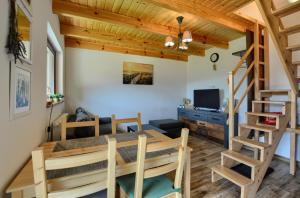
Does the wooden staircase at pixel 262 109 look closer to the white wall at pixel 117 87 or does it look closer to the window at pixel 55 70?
the white wall at pixel 117 87

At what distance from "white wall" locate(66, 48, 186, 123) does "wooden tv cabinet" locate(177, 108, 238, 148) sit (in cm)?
84

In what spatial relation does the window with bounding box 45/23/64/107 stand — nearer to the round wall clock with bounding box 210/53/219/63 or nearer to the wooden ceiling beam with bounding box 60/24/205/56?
the wooden ceiling beam with bounding box 60/24/205/56

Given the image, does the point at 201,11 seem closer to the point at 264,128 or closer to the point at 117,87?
the point at 264,128

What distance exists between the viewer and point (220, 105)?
13.9ft

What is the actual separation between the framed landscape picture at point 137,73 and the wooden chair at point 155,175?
3.60 m

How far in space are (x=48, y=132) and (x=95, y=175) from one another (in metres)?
1.34

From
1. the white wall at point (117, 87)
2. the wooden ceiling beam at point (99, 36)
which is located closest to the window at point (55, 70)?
the wooden ceiling beam at point (99, 36)

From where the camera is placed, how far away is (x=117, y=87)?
4586 millimetres

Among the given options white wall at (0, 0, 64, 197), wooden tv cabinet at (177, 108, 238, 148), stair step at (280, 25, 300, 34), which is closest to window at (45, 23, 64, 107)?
white wall at (0, 0, 64, 197)

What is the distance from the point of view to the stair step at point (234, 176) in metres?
1.80

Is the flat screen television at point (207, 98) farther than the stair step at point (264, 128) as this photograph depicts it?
Yes

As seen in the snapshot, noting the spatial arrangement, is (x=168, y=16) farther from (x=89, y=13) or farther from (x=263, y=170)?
(x=263, y=170)

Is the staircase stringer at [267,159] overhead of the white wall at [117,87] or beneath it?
beneath

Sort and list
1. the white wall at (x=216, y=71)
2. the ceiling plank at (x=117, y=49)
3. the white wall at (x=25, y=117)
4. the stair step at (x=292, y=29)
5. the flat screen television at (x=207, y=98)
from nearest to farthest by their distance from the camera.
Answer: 1. the white wall at (x=25, y=117)
2. the stair step at (x=292, y=29)
3. the white wall at (x=216, y=71)
4. the ceiling plank at (x=117, y=49)
5. the flat screen television at (x=207, y=98)
